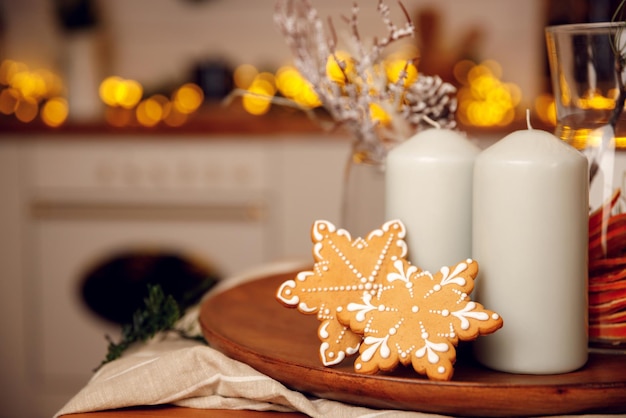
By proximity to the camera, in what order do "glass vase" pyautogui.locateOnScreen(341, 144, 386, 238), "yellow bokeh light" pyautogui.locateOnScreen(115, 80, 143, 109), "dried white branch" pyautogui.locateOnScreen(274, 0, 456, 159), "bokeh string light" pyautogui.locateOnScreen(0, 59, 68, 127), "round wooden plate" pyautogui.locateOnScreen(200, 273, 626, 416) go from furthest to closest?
"yellow bokeh light" pyautogui.locateOnScreen(115, 80, 143, 109), "bokeh string light" pyautogui.locateOnScreen(0, 59, 68, 127), "glass vase" pyautogui.locateOnScreen(341, 144, 386, 238), "dried white branch" pyautogui.locateOnScreen(274, 0, 456, 159), "round wooden plate" pyautogui.locateOnScreen(200, 273, 626, 416)

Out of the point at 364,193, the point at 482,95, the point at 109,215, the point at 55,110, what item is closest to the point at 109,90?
the point at 55,110

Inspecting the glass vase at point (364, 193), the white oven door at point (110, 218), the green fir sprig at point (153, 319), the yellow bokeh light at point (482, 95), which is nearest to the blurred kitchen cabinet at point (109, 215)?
the white oven door at point (110, 218)

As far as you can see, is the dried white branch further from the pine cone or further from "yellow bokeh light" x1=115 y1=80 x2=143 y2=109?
"yellow bokeh light" x1=115 y1=80 x2=143 y2=109

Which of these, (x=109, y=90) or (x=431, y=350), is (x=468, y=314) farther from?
(x=109, y=90)

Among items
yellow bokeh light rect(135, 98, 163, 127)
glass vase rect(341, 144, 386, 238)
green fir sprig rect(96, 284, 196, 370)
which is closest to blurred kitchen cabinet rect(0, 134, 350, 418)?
yellow bokeh light rect(135, 98, 163, 127)

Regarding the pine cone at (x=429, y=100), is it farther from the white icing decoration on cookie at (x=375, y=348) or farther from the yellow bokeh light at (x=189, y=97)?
the yellow bokeh light at (x=189, y=97)

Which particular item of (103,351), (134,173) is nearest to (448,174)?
(134,173)

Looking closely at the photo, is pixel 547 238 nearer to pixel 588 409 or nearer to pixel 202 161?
pixel 588 409
